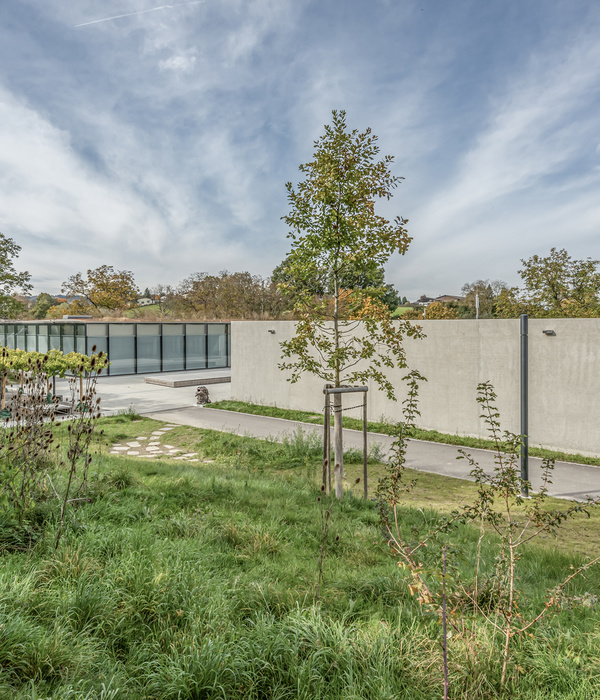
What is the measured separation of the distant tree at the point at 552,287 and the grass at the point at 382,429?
11847 millimetres

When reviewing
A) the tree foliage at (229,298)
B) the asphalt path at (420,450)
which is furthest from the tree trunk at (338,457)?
the tree foliage at (229,298)

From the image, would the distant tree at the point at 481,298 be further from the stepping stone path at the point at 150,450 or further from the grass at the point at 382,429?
the stepping stone path at the point at 150,450

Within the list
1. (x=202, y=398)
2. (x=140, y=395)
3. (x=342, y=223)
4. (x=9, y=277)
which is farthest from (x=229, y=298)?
(x=342, y=223)

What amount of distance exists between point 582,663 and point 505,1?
36.3 ft

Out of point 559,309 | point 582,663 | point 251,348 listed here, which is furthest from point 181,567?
point 559,309

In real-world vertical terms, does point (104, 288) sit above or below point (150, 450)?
above

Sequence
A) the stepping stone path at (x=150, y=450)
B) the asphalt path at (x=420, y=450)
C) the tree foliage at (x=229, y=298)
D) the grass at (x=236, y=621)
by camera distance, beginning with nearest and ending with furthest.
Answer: the grass at (x=236, y=621) → the asphalt path at (x=420, y=450) → the stepping stone path at (x=150, y=450) → the tree foliage at (x=229, y=298)

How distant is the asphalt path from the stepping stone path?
4.92ft

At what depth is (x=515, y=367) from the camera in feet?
28.5

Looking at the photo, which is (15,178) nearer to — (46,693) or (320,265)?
(320,265)

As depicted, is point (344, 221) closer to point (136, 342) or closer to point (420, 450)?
point (420, 450)

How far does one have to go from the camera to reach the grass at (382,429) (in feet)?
26.0

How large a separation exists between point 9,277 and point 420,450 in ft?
73.7

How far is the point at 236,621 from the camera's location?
2.38 metres
